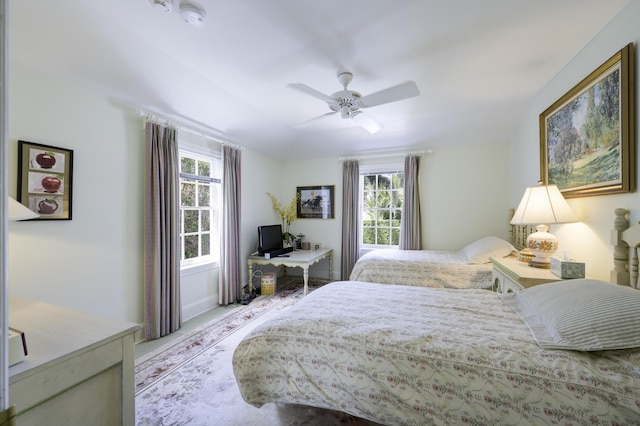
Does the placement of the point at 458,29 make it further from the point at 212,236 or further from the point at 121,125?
the point at 212,236

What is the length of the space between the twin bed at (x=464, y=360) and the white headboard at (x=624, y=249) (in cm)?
35

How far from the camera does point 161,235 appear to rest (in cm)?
251

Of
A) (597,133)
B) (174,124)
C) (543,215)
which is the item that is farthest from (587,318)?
(174,124)

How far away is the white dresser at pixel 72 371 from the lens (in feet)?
2.53

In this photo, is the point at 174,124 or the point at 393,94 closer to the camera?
the point at 393,94

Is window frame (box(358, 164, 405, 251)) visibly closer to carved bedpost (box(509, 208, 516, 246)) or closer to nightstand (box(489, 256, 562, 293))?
carved bedpost (box(509, 208, 516, 246))

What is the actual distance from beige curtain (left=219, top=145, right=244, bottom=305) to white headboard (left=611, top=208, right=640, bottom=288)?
353cm

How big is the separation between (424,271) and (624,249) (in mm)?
1728

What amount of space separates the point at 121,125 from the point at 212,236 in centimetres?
162

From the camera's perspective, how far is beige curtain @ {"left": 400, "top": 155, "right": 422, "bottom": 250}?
407 centimetres

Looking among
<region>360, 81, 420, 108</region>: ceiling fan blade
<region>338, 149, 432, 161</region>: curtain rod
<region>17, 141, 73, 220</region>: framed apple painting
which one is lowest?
<region>17, 141, 73, 220</region>: framed apple painting

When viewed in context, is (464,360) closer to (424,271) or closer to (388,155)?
(424,271)

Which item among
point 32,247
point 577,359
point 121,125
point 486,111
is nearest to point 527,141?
point 486,111

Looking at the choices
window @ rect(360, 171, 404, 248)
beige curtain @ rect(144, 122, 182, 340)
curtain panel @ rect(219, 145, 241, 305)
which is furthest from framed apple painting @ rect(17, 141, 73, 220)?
window @ rect(360, 171, 404, 248)
